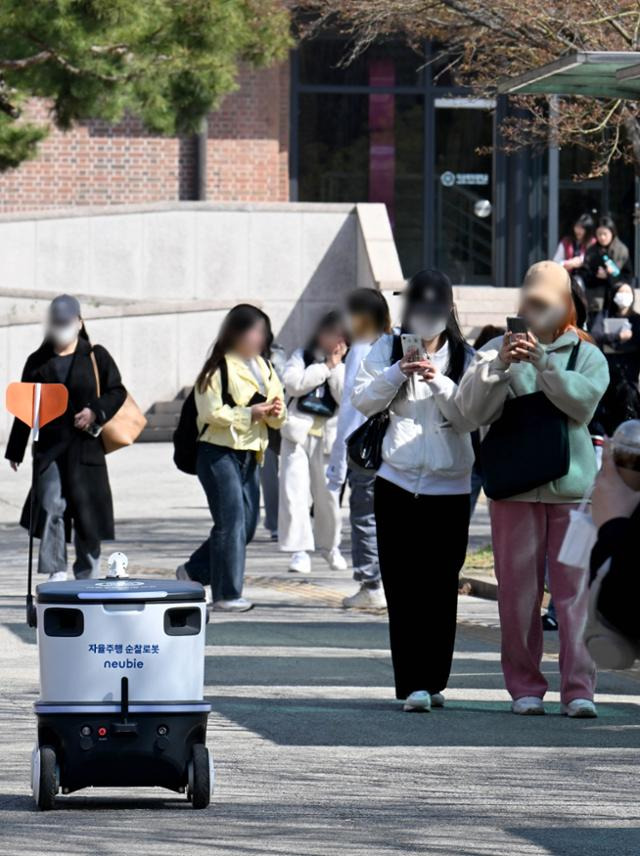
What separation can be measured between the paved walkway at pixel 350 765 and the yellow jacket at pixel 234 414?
1.03 metres

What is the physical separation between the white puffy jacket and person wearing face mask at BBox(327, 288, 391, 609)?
1.72m

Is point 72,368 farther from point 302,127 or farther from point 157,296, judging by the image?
point 302,127

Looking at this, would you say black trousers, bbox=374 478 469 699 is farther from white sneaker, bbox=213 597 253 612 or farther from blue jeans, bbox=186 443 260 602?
white sneaker, bbox=213 597 253 612

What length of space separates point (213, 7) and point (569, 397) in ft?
34.4

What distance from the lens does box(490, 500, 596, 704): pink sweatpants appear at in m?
8.65

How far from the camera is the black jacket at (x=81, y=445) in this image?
40.3 ft

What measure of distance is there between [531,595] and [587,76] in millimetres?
2863


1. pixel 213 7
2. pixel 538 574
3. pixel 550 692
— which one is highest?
pixel 213 7

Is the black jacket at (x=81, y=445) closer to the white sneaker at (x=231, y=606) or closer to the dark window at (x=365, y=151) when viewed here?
the white sneaker at (x=231, y=606)

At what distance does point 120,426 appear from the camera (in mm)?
12391

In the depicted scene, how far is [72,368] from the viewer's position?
12297 mm

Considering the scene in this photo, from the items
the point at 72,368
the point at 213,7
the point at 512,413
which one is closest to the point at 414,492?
the point at 512,413

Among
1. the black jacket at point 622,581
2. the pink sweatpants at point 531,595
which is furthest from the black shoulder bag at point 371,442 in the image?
the black jacket at point 622,581

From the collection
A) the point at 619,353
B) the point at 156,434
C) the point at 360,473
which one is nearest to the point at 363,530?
the point at 360,473
